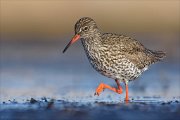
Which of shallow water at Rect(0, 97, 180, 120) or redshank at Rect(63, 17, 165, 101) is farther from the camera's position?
redshank at Rect(63, 17, 165, 101)

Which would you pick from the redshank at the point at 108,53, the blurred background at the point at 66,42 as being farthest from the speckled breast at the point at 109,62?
the blurred background at the point at 66,42

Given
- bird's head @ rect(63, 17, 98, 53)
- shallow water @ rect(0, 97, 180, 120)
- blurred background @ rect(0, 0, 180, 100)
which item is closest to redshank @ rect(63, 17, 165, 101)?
bird's head @ rect(63, 17, 98, 53)

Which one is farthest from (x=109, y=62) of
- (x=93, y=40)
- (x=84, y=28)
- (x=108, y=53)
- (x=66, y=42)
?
(x=66, y=42)

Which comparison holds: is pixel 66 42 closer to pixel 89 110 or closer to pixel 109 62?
pixel 109 62

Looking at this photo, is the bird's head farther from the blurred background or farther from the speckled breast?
the blurred background

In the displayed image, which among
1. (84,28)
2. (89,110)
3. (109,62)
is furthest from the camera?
(84,28)

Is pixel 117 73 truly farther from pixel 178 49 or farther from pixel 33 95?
pixel 178 49
